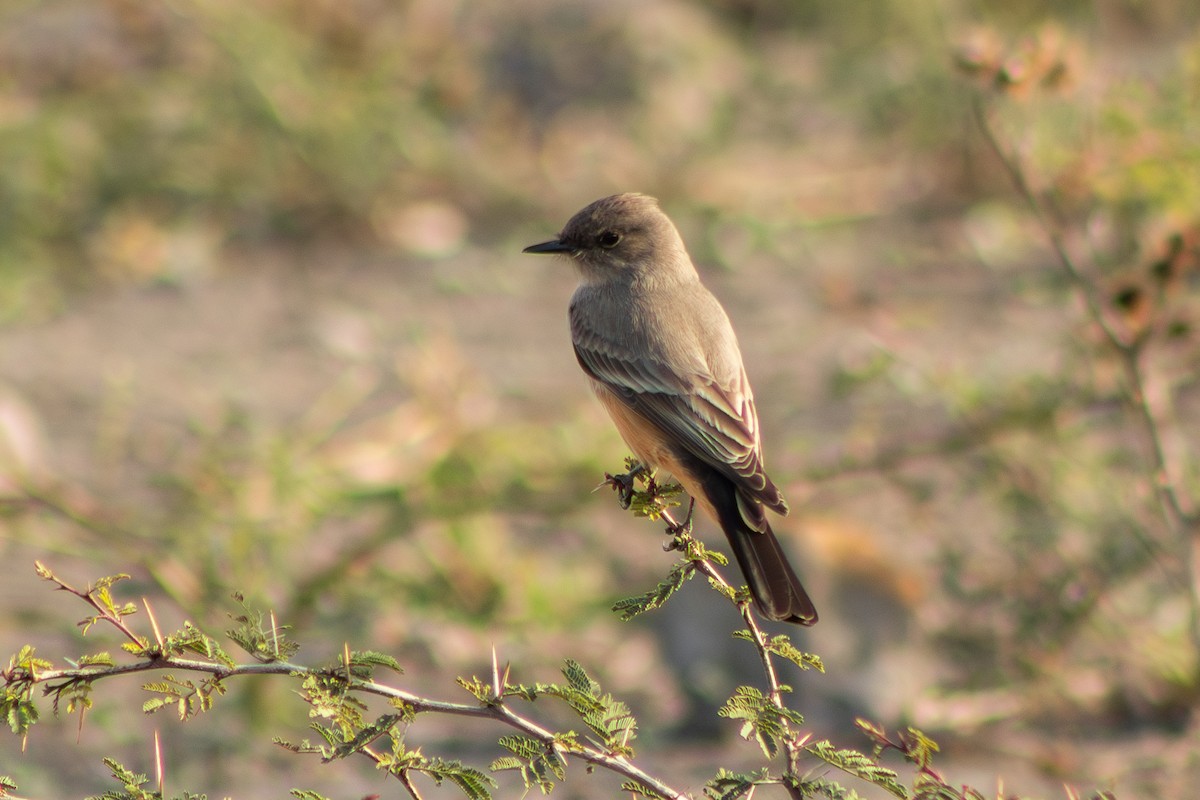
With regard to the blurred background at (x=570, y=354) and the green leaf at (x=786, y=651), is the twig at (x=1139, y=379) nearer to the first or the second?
the blurred background at (x=570, y=354)

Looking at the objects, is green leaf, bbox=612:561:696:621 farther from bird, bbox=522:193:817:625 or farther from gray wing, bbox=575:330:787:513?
gray wing, bbox=575:330:787:513

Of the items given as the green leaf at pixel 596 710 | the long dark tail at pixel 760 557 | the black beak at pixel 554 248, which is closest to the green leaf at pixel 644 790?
the green leaf at pixel 596 710

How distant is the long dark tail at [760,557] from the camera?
3.16 m

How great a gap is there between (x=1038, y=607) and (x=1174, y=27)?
770 centimetres

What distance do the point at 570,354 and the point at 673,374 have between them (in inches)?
147

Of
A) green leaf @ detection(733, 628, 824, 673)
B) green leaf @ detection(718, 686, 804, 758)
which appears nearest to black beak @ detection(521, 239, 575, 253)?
green leaf @ detection(733, 628, 824, 673)

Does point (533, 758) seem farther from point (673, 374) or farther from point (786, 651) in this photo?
point (673, 374)

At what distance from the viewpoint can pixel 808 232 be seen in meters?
8.76

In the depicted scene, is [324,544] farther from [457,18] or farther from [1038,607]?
[457,18]

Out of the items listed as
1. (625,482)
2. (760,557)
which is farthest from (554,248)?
(760,557)

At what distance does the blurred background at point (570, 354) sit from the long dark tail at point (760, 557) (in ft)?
3.87

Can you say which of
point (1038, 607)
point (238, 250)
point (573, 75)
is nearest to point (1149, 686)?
point (1038, 607)

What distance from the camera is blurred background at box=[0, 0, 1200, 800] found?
4875 millimetres

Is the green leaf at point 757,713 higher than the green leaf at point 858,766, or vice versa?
the green leaf at point 757,713
